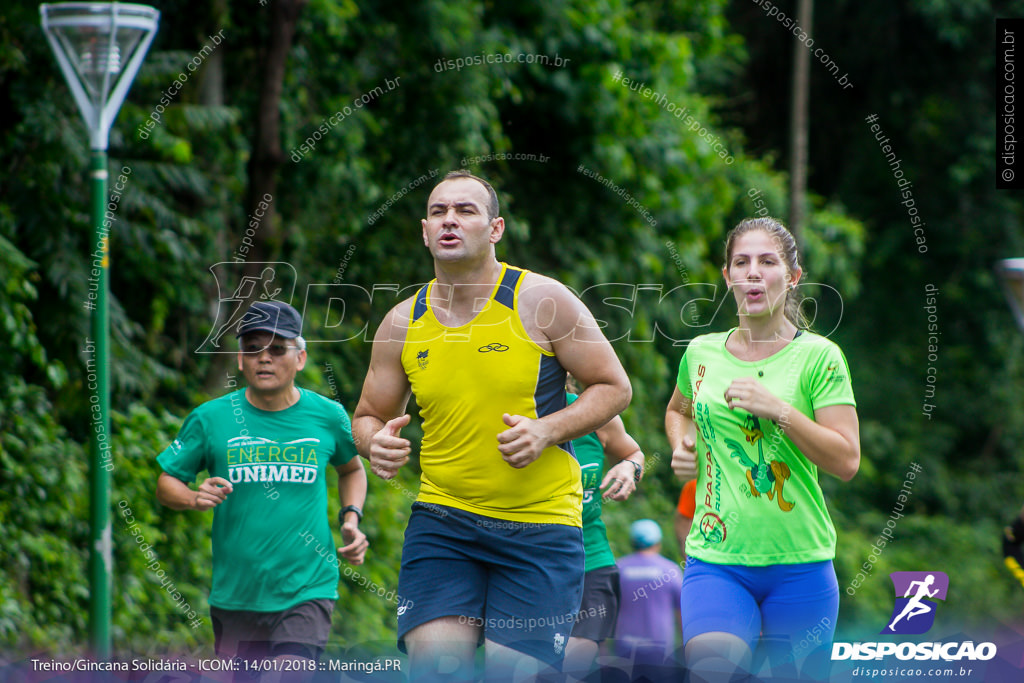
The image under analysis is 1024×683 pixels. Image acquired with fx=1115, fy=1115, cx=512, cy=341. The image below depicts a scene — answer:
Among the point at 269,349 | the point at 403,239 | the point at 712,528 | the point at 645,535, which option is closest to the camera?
the point at 712,528

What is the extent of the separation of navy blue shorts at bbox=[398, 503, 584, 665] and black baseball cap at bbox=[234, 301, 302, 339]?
119cm

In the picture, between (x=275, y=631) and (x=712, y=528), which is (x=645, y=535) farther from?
(x=712, y=528)

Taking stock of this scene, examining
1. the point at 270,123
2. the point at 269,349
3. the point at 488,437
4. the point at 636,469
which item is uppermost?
the point at 270,123

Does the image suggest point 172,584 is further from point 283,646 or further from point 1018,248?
point 1018,248

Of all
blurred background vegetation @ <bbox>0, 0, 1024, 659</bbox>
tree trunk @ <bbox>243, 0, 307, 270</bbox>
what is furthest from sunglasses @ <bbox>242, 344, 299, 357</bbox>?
tree trunk @ <bbox>243, 0, 307, 270</bbox>

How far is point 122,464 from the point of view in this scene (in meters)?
6.32

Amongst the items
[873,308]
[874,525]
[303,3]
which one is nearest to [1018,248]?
[873,308]

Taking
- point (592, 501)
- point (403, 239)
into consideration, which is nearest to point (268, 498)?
point (592, 501)

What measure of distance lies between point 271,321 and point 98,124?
1.62m

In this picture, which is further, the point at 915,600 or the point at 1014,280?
the point at 915,600

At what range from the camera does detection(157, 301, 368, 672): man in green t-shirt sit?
418 cm

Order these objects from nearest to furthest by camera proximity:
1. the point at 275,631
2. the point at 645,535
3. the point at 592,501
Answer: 1. the point at 275,631
2. the point at 592,501
3. the point at 645,535

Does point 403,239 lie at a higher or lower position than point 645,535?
higher

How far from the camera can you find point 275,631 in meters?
4.16
